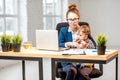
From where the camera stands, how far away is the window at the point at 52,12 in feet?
22.7

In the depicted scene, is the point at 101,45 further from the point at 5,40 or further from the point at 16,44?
the point at 5,40

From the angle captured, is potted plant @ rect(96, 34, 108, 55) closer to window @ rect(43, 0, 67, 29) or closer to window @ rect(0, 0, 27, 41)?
window @ rect(0, 0, 27, 41)

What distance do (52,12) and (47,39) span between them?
4.52m

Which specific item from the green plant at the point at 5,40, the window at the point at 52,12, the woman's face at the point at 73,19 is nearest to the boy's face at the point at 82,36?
the woman's face at the point at 73,19

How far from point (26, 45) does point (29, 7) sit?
3.33 metres

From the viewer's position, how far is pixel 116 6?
25.2ft

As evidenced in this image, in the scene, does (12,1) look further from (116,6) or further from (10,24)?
(116,6)

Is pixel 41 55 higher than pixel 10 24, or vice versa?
pixel 10 24

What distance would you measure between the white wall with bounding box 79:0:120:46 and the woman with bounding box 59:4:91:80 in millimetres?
4715

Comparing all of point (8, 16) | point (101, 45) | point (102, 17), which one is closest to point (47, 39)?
point (101, 45)

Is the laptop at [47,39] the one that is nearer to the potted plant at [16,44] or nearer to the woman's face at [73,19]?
the potted plant at [16,44]

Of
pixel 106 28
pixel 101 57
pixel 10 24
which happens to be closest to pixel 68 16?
pixel 101 57

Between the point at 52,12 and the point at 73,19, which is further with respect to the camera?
the point at 52,12

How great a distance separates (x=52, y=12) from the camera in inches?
280
